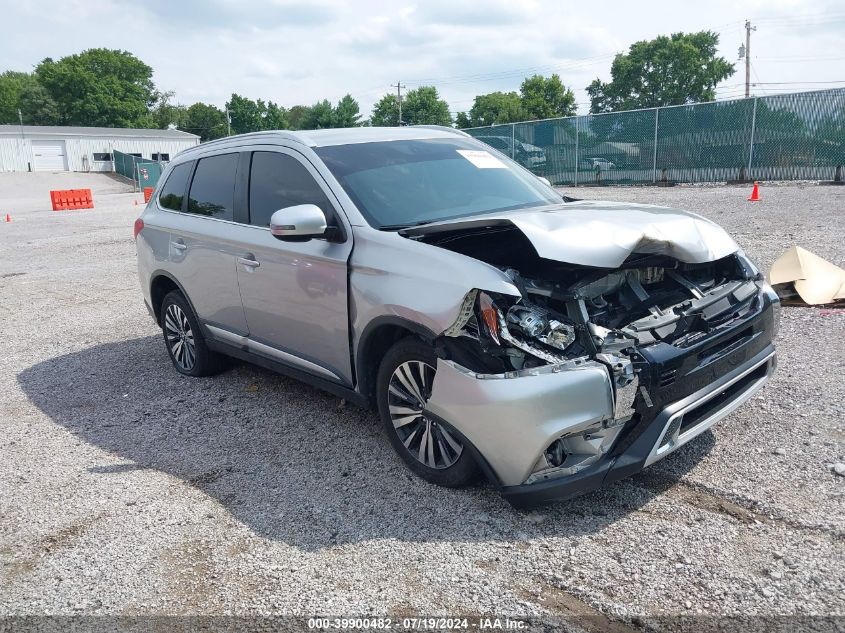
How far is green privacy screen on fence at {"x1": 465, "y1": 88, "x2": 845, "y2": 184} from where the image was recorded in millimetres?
20250

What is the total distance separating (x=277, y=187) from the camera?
482 centimetres

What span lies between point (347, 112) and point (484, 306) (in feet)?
255

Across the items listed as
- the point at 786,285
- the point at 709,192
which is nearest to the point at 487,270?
the point at 786,285

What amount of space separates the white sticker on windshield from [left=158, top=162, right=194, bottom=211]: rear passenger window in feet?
7.82

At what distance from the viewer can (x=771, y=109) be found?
833 inches

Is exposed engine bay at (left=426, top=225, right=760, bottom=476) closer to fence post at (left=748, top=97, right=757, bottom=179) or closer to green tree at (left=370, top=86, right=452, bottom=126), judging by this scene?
fence post at (left=748, top=97, right=757, bottom=179)

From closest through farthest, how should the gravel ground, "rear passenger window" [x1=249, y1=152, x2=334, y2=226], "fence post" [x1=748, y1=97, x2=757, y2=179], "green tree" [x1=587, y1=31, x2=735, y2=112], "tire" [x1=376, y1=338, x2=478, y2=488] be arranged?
the gravel ground → "tire" [x1=376, y1=338, x2=478, y2=488] → "rear passenger window" [x1=249, y1=152, x2=334, y2=226] → "fence post" [x1=748, y1=97, x2=757, y2=179] → "green tree" [x1=587, y1=31, x2=735, y2=112]

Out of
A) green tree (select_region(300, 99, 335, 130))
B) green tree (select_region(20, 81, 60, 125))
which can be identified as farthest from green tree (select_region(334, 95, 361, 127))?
green tree (select_region(20, 81, 60, 125))

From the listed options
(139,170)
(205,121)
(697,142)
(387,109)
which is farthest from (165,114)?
(697,142)

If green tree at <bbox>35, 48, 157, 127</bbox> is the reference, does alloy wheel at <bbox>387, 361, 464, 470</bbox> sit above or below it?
below

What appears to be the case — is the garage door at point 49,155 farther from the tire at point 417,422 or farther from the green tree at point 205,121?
the tire at point 417,422

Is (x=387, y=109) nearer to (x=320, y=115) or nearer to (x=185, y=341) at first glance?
(x=320, y=115)

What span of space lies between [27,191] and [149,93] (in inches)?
2439

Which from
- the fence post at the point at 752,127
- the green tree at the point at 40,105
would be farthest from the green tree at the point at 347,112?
the fence post at the point at 752,127
